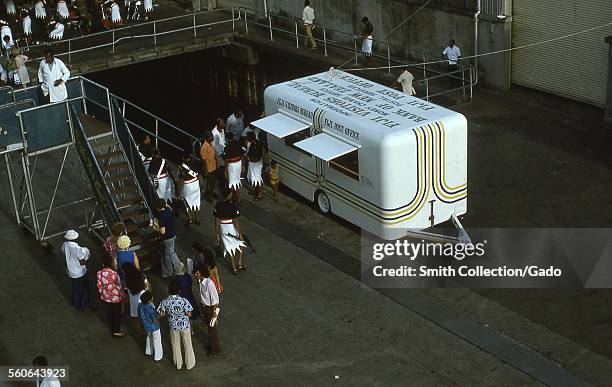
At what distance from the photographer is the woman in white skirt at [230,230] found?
59.4ft

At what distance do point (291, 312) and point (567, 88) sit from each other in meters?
13.0

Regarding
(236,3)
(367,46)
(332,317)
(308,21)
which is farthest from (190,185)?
(236,3)

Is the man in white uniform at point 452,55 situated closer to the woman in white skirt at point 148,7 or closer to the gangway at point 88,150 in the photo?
the gangway at point 88,150

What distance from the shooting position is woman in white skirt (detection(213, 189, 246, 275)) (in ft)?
59.4

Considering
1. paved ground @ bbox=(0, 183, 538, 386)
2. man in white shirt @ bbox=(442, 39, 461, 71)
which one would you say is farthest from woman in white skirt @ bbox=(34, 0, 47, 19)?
paved ground @ bbox=(0, 183, 538, 386)

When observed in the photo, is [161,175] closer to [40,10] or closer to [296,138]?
[296,138]

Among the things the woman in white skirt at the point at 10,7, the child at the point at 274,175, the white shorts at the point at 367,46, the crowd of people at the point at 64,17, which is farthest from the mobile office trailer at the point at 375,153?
the woman in white skirt at the point at 10,7

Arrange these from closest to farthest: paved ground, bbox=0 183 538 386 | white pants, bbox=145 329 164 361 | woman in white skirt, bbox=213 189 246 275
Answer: paved ground, bbox=0 183 538 386 < white pants, bbox=145 329 164 361 < woman in white skirt, bbox=213 189 246 275

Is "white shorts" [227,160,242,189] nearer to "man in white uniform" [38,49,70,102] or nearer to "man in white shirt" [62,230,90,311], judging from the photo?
"man in white uniform" [38,49,70,102]

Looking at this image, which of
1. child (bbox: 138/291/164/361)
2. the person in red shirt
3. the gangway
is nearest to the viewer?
child (bbox: 138/291/164/361)

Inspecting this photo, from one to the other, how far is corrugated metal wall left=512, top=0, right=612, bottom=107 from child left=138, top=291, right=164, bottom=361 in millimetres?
15093

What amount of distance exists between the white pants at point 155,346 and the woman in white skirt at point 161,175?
501cm

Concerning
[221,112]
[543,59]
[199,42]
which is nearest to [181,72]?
[221,112]

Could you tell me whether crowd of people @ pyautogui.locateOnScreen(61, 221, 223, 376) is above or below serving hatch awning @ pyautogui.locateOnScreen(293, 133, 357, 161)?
below
